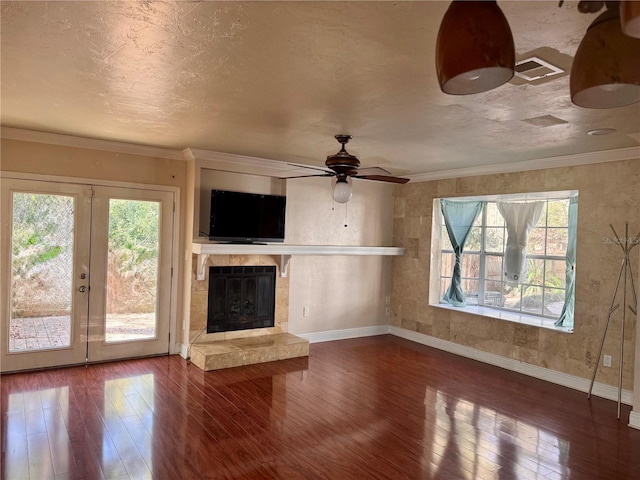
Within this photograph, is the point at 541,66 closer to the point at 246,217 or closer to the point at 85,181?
the point at 246,217

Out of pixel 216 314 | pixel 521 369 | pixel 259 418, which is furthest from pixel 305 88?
pixel 521 369

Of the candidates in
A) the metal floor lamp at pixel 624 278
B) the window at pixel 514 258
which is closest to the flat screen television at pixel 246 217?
the window at pixel 514 258

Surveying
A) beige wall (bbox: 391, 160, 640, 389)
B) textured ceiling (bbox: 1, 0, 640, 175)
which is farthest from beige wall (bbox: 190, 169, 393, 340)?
textured ceiling (bbox: 1, 0, 640, 175)

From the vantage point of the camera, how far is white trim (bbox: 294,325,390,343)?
6.39 m

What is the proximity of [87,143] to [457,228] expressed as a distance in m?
5.04

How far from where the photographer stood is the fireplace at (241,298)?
550 centimetres

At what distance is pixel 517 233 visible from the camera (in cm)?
579

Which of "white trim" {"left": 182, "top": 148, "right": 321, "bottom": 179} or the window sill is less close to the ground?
"white trim" {"left": 182, "top": 148, "right": 321, "bottom": 179}

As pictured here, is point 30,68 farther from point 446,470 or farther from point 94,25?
point 446,470

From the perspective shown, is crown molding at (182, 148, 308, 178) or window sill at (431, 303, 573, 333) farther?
crown molding at (182, 148, 308, 178)

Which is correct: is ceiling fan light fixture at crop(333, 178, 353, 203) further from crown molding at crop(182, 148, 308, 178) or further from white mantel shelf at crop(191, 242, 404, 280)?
white mantel shelf at crop(191, 242, 404, 280)

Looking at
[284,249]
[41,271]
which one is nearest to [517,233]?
[284,249]

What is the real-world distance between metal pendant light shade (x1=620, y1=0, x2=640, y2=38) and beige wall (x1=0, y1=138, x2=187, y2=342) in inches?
203

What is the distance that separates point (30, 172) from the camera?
4582 millimetres
